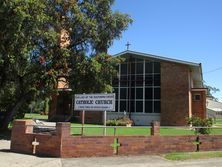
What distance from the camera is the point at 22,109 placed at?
29.9m

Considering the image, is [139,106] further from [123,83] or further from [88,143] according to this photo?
[88,143]

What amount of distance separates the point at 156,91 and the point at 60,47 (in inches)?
688

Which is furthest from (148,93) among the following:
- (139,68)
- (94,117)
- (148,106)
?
(94,117)

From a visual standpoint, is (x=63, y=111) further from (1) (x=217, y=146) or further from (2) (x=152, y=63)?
(1) (x=217, y=146)

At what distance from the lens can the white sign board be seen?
1465 centimetres

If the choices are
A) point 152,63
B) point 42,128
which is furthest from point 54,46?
point 152,63

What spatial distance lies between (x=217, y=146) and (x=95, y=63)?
29.0 ft

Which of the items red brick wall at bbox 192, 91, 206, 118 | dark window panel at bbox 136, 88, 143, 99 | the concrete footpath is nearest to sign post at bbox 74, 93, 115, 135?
the concrete footpath

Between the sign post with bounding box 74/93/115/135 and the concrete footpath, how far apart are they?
219 centimetres

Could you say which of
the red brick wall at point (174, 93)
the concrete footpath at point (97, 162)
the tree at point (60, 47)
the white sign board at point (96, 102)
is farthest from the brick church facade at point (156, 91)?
the concrete footpath at point (97, 162)

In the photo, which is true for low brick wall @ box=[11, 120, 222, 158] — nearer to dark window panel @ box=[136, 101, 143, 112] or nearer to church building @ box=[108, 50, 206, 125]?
church building @ box=[108, 50, 206, 125]

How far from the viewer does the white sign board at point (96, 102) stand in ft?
48.0

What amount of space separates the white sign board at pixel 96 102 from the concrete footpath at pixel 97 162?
2.23 metres

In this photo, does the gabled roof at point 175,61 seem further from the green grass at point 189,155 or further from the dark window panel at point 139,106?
the green grass at point 189,155
